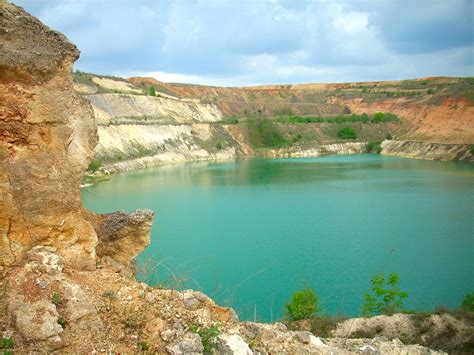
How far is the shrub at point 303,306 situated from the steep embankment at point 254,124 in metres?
43.6

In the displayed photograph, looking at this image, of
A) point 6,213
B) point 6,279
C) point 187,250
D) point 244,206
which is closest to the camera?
point 6,279

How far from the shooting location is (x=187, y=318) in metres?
A: 5.70

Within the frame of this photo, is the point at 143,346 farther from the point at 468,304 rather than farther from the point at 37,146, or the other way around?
the point at 468,304

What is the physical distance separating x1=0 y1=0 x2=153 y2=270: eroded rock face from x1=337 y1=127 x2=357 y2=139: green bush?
3472 inches

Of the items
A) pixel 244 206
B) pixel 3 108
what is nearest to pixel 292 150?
pixel 244 206

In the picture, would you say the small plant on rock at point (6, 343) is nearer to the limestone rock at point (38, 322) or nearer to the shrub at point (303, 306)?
the limestone rock at point (38, 322)

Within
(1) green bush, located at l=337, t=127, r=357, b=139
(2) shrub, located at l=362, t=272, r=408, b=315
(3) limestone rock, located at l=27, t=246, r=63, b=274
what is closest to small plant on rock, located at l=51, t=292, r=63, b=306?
(3) limestone rock, located at l=27, t=246, r=63, b=274

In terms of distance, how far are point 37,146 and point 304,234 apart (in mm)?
21022

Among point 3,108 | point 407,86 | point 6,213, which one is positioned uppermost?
point 407,86

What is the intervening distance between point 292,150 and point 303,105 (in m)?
35.8

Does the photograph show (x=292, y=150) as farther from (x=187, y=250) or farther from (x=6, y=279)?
(x=6, y=279)

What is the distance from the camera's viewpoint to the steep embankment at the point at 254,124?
6581cm

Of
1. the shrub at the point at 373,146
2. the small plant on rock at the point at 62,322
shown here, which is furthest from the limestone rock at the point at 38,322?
the shrub at the point at 373,146

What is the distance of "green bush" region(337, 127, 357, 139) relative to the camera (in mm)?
91688
